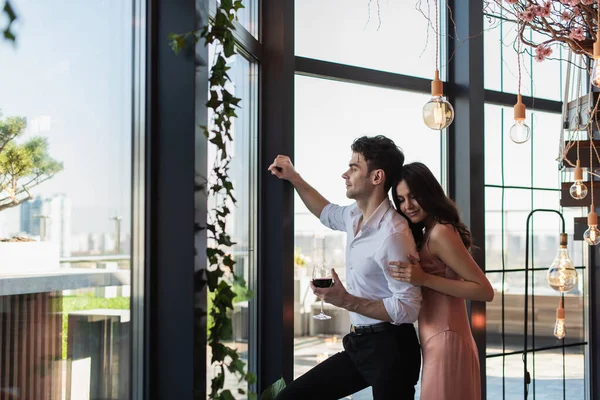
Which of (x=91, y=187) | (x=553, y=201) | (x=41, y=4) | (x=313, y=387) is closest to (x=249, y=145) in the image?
(x=313, y=387)

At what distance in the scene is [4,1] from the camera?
4.58 feet

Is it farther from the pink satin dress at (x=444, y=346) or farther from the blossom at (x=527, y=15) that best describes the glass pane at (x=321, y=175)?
the blossom at (x=527, y=15)

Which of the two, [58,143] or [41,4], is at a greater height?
[41,4]

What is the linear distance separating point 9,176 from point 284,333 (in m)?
1.93

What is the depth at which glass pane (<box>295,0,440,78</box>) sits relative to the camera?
12.6ft

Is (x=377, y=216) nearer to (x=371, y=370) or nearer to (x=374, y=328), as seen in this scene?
A: (x=374, y=328)

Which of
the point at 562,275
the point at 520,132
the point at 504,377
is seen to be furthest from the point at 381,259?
the point at 504,377

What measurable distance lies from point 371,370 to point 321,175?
4.35 ft

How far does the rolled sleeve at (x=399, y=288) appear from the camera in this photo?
2.71 m

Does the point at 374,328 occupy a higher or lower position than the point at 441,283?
lower

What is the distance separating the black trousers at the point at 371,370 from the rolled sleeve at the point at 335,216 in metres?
0.57

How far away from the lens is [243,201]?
9.91 ft

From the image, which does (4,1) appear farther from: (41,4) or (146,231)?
(146,231)

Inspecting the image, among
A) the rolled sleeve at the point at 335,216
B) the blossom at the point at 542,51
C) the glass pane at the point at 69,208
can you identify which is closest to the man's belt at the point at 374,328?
the rolled sleeve at the point at 335,216
